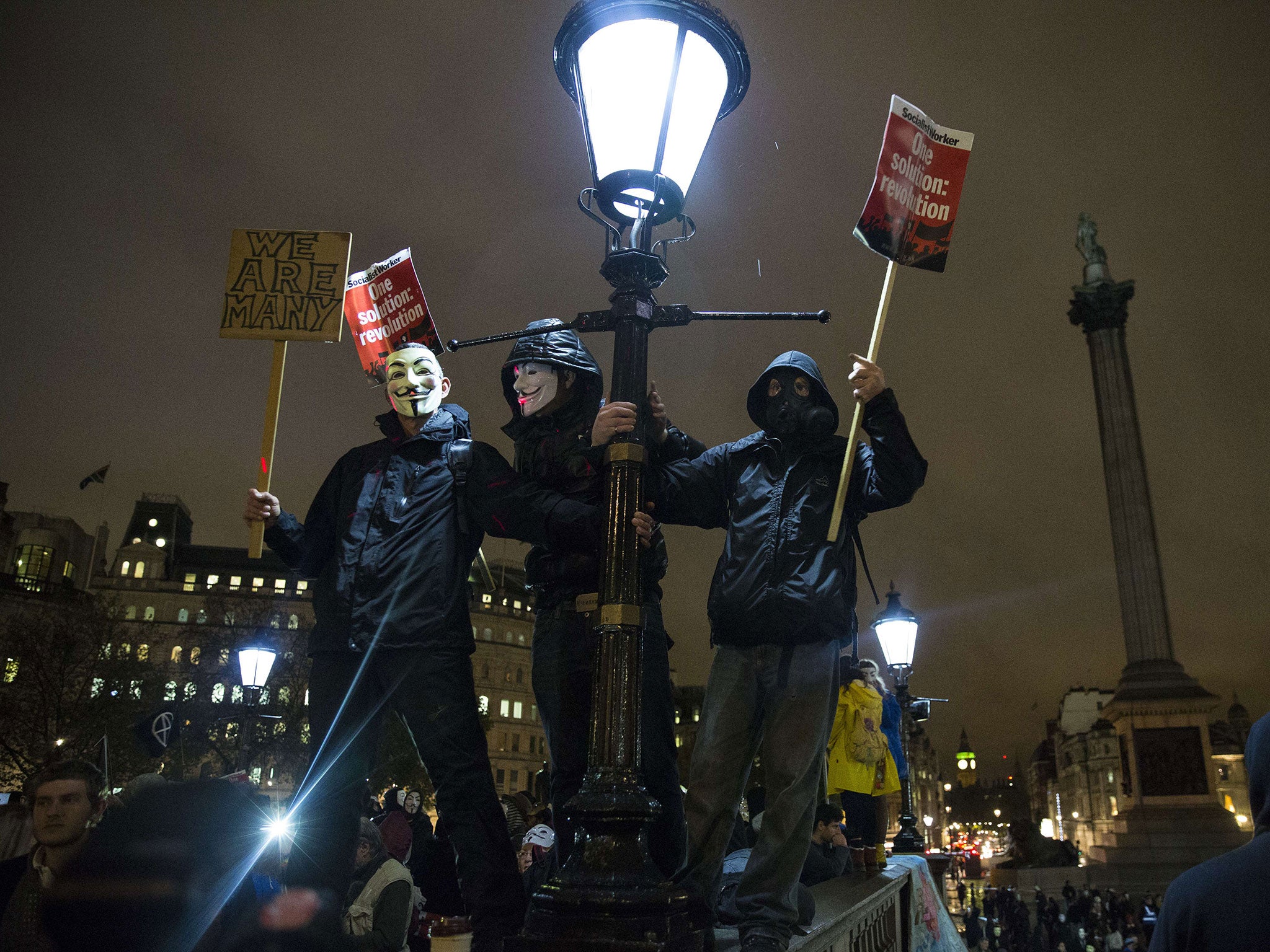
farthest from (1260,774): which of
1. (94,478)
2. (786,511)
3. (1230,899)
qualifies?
(94,478)

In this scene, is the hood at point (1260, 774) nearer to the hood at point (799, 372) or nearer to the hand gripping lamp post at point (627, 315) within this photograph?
the hand gripping lamp post at point (627, 315)

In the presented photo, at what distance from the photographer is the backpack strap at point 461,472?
14.6ft

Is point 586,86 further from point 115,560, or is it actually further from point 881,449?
point 115,560

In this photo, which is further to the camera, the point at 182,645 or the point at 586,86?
the point at 182,645

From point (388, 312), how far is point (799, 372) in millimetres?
3120

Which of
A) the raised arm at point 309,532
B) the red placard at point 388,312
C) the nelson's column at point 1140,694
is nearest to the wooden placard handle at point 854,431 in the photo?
the raised arm at point 309,532

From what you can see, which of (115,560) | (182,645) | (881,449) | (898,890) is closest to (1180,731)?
(898,890)

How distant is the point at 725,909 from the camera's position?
4246mm

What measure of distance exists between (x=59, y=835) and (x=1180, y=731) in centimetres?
4538

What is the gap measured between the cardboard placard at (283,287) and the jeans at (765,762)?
277cm

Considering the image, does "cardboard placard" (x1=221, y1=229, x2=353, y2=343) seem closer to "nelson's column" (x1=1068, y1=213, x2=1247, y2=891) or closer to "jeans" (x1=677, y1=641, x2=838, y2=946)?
"jeans" (x1=677, y1=641, x2=838, y2=946)

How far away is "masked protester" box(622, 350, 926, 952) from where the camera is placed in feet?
13.3

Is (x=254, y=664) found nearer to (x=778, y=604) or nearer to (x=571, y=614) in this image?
(x=571, y=614)

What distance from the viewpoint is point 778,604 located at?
421cm
